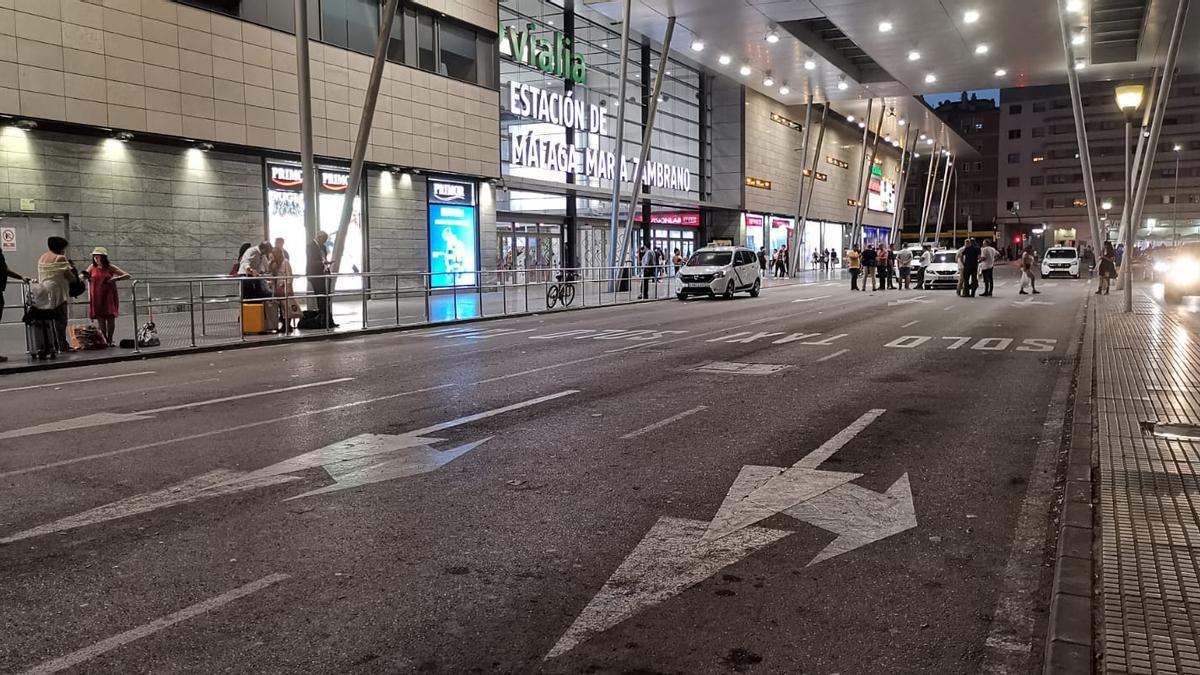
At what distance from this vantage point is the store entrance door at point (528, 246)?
37375mm

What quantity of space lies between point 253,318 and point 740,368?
10.2m

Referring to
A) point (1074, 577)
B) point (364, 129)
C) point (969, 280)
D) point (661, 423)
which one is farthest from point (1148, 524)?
point (969, 280)

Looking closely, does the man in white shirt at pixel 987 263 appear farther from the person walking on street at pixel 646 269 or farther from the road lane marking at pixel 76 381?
the road lane marking at pixel 76 381

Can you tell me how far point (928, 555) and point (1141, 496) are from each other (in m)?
1.56

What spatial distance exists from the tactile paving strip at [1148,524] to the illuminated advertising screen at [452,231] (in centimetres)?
2349

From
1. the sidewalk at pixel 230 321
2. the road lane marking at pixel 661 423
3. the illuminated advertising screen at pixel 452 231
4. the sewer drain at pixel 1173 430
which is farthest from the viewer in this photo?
the illuminated advertising screen at pixel 452 231

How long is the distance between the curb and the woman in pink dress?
570 inches

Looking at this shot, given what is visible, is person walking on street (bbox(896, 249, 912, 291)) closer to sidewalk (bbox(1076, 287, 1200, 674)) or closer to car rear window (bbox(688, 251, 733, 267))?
car rear window (bbox(688, 251, 733, 267))

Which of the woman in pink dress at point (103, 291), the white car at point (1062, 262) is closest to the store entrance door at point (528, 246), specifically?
the woman in pink dress at point (103, 291)

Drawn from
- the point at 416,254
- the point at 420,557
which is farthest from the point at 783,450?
the point at 416,254

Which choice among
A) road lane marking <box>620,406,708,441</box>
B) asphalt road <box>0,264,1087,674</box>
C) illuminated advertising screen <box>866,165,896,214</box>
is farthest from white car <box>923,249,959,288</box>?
illuminated advertising screen <box>866,165,896,214</box>

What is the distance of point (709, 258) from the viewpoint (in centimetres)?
3077

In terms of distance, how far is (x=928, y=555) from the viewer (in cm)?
461

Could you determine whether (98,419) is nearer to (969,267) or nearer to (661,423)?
(661,423)
